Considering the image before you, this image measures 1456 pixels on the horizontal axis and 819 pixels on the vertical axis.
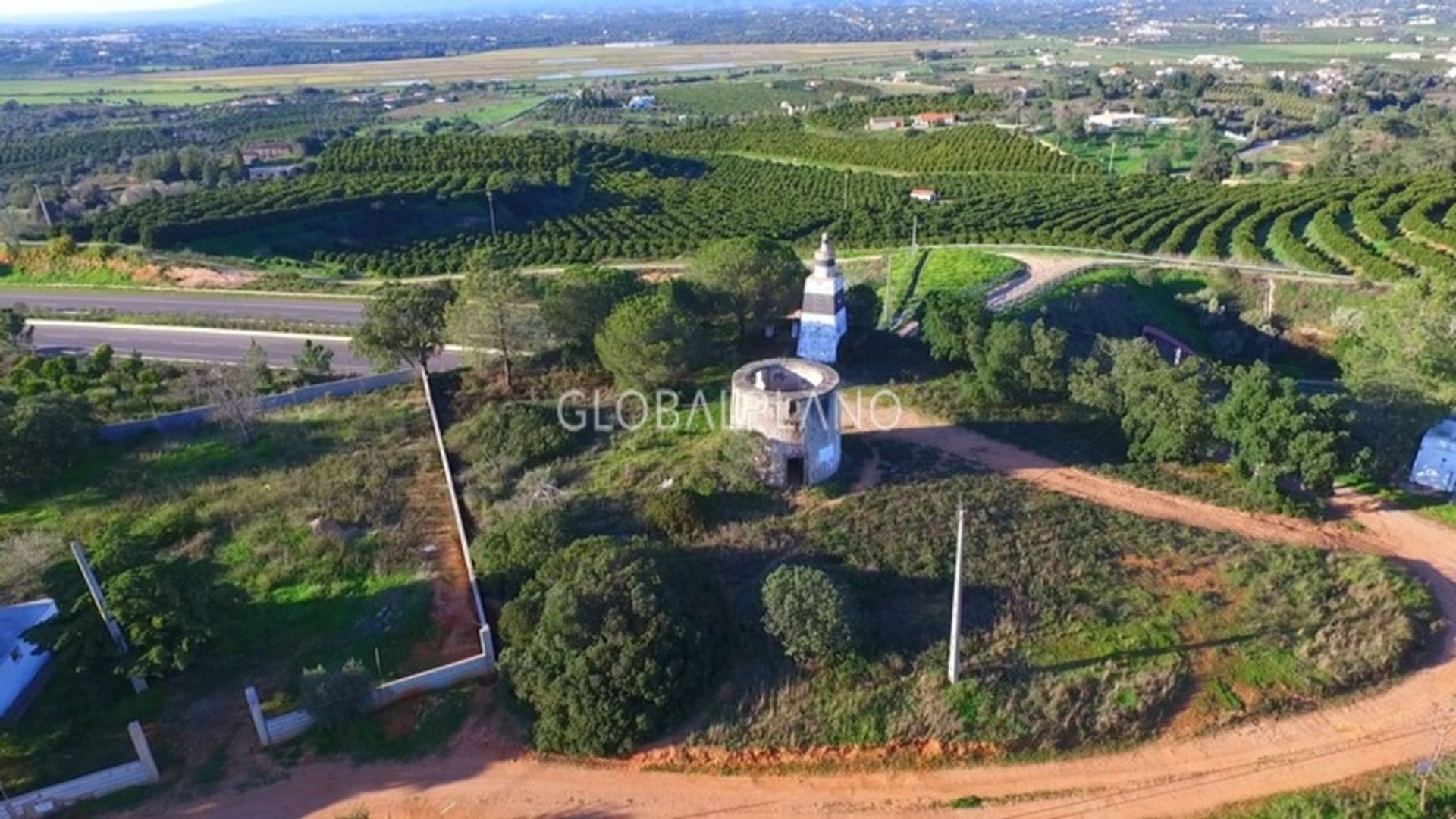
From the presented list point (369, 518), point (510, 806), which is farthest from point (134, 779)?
point (369, 518)

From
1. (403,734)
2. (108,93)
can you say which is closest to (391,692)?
(403,734)

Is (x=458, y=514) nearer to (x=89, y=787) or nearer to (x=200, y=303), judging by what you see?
(x=89, y=787)

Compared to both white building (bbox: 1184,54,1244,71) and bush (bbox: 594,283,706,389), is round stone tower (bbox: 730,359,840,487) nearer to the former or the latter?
bush (bbox: 594,283,706,389)

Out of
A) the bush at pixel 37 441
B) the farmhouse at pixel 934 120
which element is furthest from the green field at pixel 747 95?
the bush at pixel 37 441

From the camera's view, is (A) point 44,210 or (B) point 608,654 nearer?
(B) point 608,654

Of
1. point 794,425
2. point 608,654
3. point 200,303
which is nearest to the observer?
point 608,654

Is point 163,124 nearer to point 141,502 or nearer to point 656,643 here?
point 141,502
